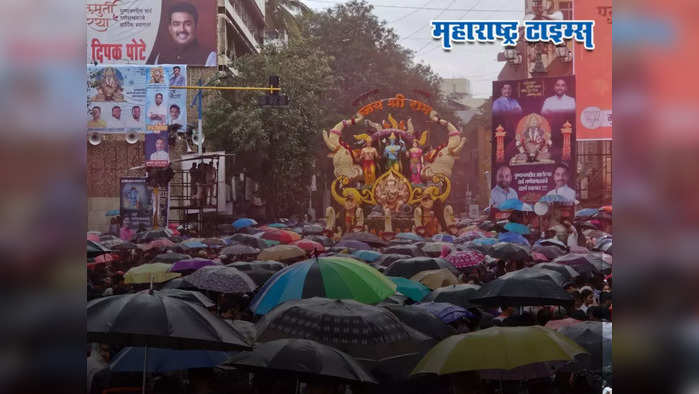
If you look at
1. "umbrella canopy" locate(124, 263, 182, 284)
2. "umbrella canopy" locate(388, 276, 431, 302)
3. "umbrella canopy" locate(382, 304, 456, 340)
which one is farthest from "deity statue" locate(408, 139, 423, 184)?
"umbrella canopy" locate(382, 304, 456, 340)

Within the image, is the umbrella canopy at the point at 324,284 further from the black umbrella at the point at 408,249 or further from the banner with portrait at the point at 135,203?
the black umbrella at the point at 408,249

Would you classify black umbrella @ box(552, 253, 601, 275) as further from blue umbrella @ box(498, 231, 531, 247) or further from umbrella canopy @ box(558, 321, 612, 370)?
umbrella canopy @ box(558, 321, 612, 370)

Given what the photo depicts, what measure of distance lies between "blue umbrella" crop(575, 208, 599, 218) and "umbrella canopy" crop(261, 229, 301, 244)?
273cm

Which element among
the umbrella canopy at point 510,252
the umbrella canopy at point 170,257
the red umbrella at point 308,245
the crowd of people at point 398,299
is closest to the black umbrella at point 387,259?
the crowd of people at point 398,299

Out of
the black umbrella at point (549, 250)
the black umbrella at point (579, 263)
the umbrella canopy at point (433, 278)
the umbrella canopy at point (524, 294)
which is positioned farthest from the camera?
the black umbrella at point (549, 250)

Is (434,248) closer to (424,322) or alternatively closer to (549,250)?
(549,250)

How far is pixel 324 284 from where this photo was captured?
636 centimetres

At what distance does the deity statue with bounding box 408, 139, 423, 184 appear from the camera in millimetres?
9117

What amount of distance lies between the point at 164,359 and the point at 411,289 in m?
2.56

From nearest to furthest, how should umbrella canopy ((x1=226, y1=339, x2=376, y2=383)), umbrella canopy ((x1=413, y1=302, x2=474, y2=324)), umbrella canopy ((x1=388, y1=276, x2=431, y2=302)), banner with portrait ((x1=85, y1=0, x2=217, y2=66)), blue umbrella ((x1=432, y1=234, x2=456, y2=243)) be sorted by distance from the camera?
umbrella canopy ((x1=226, y1=339, x2=376, y2=383)) → umbrella canopy ((x1=413, y1=302, x2=474, y2=324)) → banner with portrait ((x1=85, y1=0, x2=217, y2=66)) → umbrella canopy ((x1=388, y1=276, x2=431, y2=302)) → blue umbrella ((x1=432, y1=234, x2=456, y2=243))

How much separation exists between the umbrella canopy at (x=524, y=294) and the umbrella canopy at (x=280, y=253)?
2699mm

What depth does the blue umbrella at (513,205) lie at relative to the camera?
30.0 ft

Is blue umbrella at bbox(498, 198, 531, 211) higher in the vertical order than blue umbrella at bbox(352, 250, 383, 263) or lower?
higher

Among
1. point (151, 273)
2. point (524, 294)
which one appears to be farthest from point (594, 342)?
point (151, 273)
